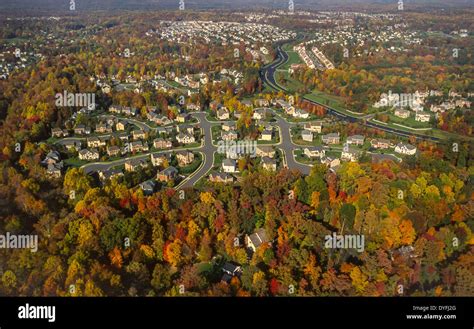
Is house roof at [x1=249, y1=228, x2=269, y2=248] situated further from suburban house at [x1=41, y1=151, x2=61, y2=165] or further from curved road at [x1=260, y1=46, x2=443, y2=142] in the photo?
curved road at [x1=260, y1=46, x2=443, y2=142]

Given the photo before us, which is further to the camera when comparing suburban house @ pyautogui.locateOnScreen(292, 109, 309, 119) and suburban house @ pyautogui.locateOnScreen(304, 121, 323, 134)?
suburban house @ pyautogui.locateOnScreen(292, 109, 309, 119)

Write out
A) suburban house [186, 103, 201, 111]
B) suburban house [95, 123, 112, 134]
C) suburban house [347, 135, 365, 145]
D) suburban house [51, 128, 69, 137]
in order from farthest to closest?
suburban house [186, 103, 201, 111], suburban house [95, 123, 112, 134], suburban house [51, 128, 69, 137], suburban house [347, 135, 365, 145]

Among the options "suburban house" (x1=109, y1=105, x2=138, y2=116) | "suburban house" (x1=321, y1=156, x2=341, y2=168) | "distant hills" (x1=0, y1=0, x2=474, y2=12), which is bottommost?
"suburban house" (x1=321, y1=156, x2=341, y2=168)

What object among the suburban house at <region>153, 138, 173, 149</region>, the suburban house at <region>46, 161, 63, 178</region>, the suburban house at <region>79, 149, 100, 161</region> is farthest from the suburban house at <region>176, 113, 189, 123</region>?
the suburban house at <region>46, 161, 63, 178</region>

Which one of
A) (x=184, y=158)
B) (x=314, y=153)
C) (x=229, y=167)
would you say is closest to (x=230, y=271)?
(x=229, y=167)

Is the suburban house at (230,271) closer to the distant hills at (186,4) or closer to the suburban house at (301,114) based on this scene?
the suburban house at (301,114)
